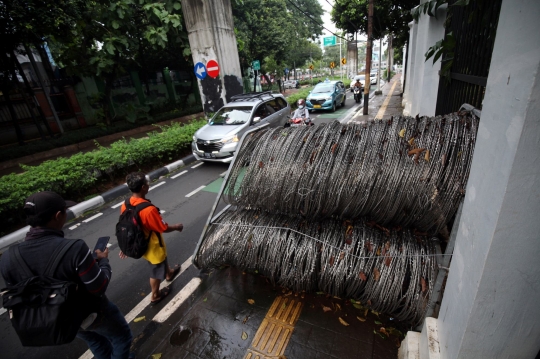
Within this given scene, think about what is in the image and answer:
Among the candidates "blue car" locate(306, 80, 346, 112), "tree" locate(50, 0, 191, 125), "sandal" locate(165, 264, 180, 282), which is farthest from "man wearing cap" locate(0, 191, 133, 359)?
"blue car" locate(306, 80, 346, 112)

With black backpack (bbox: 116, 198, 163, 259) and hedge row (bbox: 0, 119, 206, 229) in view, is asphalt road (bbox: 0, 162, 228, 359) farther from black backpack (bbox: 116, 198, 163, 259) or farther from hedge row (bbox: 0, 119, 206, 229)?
black backpack (bbox: 116, 198, 163, 259)

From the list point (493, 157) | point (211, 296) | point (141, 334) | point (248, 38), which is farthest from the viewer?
point (248, 38)

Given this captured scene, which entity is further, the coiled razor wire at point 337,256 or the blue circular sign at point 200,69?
the blue circular sign at point 200,69

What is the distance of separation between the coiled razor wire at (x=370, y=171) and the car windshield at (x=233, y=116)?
17.6ft

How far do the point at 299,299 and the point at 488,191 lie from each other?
2.12m

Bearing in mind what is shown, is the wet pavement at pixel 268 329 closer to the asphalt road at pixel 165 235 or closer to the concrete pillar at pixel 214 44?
the asphalt road at pixel 165 235

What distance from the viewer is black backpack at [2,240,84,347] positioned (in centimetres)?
158

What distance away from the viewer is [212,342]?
2.43 meters

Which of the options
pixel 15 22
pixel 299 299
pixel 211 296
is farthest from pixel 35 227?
pixel 15 22

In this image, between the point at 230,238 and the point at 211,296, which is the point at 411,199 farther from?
the point at 211,296

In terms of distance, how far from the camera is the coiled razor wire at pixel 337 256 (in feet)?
7.14

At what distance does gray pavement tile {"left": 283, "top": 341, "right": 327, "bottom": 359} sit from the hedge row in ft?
17.6

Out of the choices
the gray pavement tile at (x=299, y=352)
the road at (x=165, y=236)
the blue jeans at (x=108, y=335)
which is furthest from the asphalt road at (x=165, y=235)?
the gray pavement tile at (x=299, y=352)

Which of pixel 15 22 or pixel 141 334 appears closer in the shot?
pixel 141 334
